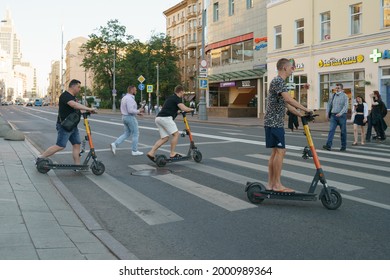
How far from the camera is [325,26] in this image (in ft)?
100

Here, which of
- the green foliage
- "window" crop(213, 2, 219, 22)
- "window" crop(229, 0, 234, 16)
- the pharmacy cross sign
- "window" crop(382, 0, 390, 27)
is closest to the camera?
"window" crop(382, 0, 390, 27)

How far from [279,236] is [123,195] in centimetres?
303

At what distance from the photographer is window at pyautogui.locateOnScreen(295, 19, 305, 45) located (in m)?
32.5

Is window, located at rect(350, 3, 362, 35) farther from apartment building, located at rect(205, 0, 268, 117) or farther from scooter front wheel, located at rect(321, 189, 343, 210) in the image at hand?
scooter front wheel, located at rect(321, 189, 343, 210)

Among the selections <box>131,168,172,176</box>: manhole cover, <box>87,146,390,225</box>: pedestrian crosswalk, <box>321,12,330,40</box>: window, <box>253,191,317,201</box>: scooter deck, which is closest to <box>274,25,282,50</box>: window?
<box>321,12,330,40</box>: window

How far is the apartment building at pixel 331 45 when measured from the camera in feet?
85.1

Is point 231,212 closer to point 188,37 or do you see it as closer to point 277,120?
point 277,120

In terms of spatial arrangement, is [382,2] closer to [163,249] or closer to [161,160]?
[161,160]

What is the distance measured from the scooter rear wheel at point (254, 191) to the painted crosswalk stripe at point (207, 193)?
0.30 feet

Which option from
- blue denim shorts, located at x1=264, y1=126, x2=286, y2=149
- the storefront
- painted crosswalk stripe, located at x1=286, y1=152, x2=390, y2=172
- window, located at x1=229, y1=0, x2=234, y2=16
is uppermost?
window, located at x1=229, y1=0, x2=234, y2=16

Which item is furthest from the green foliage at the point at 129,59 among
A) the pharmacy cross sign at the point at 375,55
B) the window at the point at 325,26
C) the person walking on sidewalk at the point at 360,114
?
the person walking on sidewalk at the point at 360,114

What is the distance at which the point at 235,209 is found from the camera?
6141mm

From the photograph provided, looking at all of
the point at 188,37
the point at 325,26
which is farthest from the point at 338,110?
the point at 188,37

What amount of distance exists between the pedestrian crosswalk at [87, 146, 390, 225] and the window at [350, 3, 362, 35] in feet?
58.2
